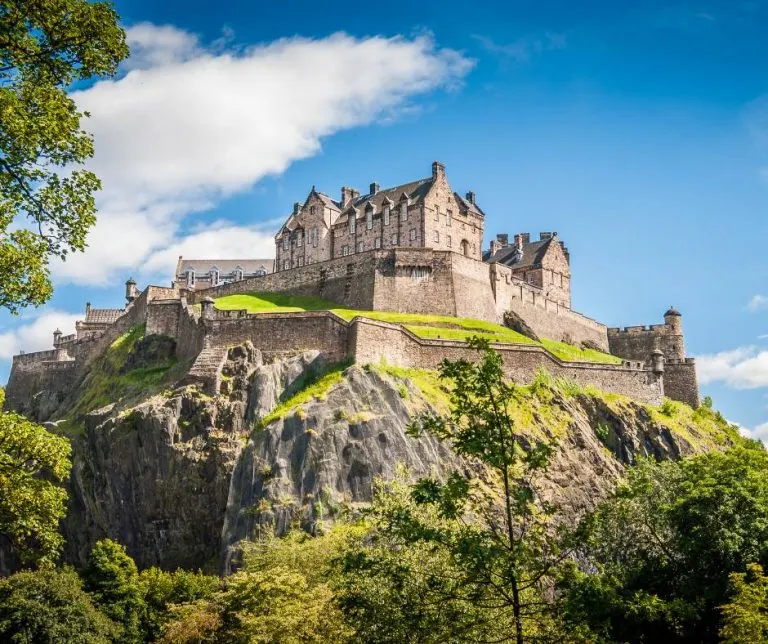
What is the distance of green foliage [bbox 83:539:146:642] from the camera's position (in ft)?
161

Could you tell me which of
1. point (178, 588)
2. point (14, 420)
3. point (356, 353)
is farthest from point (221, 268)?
point (14, 420)

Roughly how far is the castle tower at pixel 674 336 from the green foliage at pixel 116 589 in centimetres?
5576

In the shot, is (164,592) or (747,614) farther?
(164,592)

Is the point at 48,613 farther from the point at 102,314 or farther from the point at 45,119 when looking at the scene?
the point at 102,314

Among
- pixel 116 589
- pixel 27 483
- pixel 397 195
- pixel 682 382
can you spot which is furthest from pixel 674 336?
pixel 27 483

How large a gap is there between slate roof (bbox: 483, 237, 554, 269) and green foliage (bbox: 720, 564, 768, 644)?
60916mm

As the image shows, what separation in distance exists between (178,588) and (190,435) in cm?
1032

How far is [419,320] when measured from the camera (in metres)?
70.2

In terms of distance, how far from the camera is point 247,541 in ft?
154

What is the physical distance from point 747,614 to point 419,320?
41373mm

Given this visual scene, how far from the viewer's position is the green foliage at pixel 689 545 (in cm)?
3822

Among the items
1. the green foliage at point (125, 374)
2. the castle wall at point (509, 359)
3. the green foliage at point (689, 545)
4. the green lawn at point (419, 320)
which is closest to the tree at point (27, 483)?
the green foliage at point (689, 545)

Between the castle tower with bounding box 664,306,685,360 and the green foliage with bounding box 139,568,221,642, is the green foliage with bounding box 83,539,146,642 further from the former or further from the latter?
the castle tower with bounding box 664,306,685,360

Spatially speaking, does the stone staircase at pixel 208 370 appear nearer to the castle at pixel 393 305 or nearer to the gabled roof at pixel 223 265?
the castle at pixel 393 305
